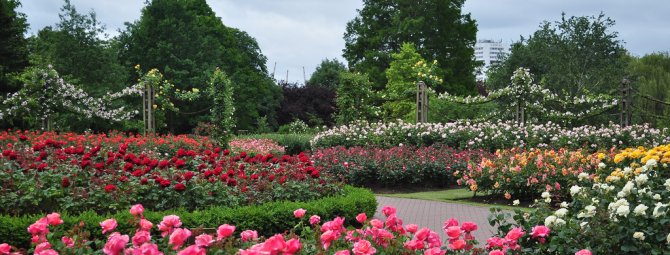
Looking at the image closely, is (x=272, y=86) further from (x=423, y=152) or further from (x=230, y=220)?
(x=230, y=220)

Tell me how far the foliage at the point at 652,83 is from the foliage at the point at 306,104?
54.2 feet

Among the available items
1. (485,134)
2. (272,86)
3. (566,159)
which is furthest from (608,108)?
(272,86)

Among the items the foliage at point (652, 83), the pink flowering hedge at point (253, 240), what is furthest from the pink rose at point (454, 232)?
the foliage at point (652, 83)

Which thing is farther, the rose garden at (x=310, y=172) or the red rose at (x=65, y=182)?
the red rose at (x=65, y=182)

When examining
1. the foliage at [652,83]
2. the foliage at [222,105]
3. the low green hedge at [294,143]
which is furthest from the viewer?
the foliage at [652,83]

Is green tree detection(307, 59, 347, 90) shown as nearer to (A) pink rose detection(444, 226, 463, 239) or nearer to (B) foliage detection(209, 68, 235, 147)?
(B) foliage detection(209, 68, 235, 147)

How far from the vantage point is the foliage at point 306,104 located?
38531mm

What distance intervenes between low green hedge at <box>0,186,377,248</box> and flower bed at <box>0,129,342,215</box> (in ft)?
0.86

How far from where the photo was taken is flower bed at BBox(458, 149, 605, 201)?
9770mm

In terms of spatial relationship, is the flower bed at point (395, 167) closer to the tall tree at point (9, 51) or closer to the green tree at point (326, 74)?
the tall tree at point (9, 51)

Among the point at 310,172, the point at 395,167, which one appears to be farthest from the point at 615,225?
the point at 395,167

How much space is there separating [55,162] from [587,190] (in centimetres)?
574

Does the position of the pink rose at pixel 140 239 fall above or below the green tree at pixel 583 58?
below

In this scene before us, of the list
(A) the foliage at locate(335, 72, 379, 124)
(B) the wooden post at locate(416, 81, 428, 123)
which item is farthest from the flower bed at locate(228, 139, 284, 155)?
(B) the wooden post at locate(416, 81, 428, 123)
